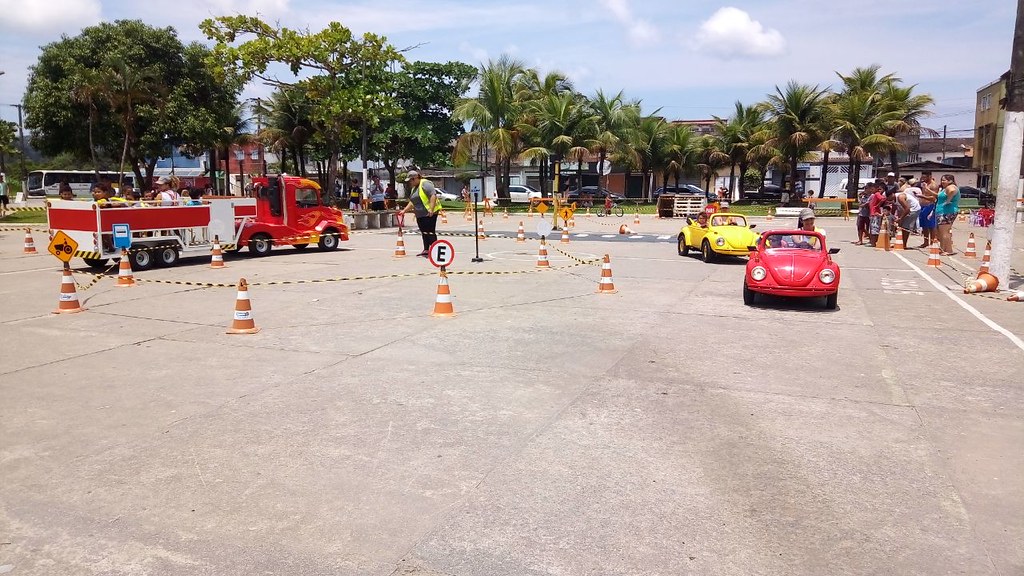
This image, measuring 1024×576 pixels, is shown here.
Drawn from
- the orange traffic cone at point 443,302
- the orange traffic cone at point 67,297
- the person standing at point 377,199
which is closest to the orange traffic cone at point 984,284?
the orange traffic cone at point 443,302

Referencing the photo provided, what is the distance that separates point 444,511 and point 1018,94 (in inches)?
512

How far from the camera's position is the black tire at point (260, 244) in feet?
62.5

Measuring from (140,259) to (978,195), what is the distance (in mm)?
49285

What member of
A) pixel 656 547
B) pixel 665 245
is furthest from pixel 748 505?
pixel 665 245

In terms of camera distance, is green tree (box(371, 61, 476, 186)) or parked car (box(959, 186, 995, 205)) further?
green tree (box(371, 61, 476, 186))

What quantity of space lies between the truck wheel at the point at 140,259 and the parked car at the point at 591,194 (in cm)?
3075

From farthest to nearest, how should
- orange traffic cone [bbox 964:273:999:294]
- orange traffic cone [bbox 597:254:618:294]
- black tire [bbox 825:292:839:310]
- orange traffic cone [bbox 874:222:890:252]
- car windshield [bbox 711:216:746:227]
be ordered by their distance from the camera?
orange traffic cone [bbox 874:222:890:252], car windshield [bbox 711:216:746:227], orange traffic cone [bbox 964:273:999:294], orange traffic cone [bbox 597:254:618:294], black tire [bbox 825:292:839:310]

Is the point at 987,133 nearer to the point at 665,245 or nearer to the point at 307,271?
the point at 665,245

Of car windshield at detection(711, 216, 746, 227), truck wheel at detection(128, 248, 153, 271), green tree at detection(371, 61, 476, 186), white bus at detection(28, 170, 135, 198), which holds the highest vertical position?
green tree at detection(371, 61, 476, 186)

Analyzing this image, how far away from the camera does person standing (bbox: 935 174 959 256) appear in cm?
1788

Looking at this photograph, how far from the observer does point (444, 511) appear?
4512mm

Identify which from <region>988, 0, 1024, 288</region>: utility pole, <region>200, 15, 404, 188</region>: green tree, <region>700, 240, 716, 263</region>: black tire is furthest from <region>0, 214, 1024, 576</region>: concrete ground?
<region>200, 15, 404, 188</region>: green tree

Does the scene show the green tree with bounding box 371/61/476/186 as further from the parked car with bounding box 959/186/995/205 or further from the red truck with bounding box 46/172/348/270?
the parked car with bounding box 959/186/995/205

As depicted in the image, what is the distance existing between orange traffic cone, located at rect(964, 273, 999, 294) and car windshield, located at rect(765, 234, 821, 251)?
337 cm
